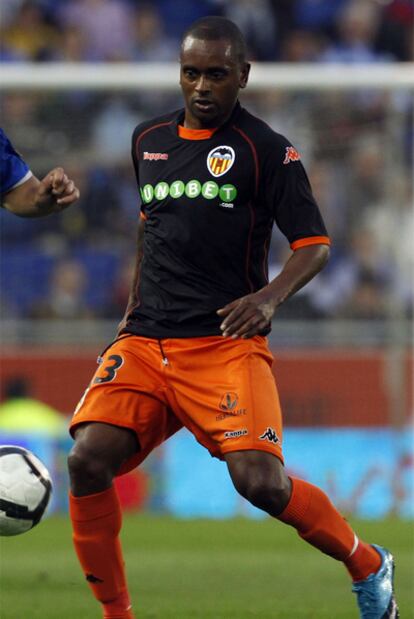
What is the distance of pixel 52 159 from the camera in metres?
11.7

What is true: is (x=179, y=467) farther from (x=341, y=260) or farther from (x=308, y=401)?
(x=341, y=260)

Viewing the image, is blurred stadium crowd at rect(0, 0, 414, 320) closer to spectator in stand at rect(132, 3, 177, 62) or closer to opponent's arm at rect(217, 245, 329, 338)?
spectator in stand at rect(132, 3, 177, 62)

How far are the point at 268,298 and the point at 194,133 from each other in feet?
2.73

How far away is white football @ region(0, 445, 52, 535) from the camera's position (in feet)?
16.3

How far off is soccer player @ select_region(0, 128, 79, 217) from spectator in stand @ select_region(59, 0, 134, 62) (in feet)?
27.9

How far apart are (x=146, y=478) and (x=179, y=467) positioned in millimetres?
294

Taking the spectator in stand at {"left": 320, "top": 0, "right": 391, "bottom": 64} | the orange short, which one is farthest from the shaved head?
the spectator in stand at {"left": 320, "top": 0, "right": 391, "bottom": 64}

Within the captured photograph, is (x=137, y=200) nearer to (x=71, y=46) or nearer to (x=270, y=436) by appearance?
(x=71, y=46)

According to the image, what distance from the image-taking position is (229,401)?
502 cm

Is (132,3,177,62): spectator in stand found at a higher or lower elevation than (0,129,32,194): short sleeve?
higher

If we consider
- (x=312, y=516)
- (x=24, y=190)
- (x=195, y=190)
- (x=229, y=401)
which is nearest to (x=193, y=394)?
(x=229, y=401)

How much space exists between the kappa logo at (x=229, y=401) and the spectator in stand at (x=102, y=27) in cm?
939

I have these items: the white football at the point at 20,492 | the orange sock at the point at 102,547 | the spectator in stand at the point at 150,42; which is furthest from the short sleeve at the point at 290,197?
the spectator in stand at the point at 150,42

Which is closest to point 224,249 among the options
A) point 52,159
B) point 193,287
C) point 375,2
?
point 193,287
